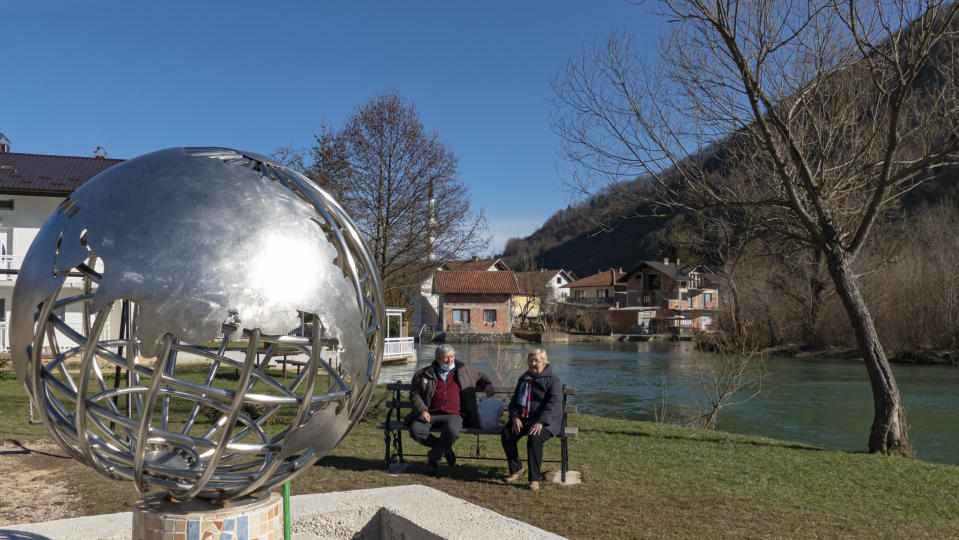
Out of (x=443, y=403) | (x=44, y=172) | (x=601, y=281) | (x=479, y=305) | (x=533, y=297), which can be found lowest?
(x=443, y=403)

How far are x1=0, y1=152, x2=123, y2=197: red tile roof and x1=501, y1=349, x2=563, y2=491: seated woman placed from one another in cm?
2208

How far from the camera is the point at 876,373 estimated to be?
10086 millimetres

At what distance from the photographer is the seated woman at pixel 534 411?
6.99 metres

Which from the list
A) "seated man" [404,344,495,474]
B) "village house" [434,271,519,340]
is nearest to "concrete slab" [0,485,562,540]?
"seated man" [404,344,495,474]

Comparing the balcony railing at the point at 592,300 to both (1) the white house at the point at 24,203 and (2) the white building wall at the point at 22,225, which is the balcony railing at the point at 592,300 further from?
(2) the white building wall at the point at 22,225

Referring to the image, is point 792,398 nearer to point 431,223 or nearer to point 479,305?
point 431,223

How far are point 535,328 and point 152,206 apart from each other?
6478 cm

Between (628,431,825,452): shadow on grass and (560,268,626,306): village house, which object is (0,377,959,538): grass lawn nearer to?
(628,431,825,452): shadow on grass

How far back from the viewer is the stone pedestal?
2922 millimetres

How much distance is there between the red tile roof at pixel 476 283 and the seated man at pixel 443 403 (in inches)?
2065

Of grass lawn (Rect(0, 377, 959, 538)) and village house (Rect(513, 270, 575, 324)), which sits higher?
village house (Rect(513, 270, 575, 324))

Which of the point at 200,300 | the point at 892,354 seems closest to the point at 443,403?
the point at 200,300

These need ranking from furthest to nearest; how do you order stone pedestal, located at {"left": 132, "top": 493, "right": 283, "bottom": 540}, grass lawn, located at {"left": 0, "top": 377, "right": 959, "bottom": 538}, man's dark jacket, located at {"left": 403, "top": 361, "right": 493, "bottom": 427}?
man's dark jacket, located at {"left": 403, "top": 361, "right": 493, "bottom": 427} < grass lawn, located at {"left": 0, "top": 377, "right": 959, "bottom": 538} < stone pedestal, located at {"left": 132, "top": 493, "right": 283, "bottom": 540}

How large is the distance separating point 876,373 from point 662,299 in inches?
2691
